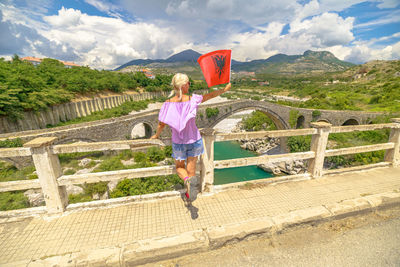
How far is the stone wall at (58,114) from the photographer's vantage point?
1953 centimetres

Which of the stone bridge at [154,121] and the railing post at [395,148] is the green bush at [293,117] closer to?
the stone bridge at [154,121]

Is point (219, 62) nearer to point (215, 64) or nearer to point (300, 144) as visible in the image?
point (215, 64)

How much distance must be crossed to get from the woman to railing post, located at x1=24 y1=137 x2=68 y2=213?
151cm

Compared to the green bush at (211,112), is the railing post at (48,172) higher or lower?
higher

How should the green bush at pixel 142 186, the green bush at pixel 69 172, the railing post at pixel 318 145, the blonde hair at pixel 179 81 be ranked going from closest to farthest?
the blonde hair at pixel 179 81, the railing post at pixel 318 145, the green bush at pixel 142 186, the green bush at pixel 69 172

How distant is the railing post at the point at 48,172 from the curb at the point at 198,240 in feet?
2.74

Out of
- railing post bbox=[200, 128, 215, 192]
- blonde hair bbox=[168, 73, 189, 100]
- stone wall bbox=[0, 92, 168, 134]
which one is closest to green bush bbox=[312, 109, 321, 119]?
railing post bbox=[200, 128, 215, 192]

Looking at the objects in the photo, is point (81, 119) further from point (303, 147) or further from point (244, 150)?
point (303, 147)

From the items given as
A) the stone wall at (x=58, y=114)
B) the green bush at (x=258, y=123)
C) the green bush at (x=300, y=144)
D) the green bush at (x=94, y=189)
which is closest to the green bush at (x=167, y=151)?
the green bush at (x=94, y=189)

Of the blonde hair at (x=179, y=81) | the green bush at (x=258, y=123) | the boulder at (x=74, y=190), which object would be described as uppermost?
the blonde hair at (x=179, y=81)

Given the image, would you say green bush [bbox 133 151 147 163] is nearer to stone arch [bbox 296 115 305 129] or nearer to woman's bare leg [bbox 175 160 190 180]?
woman's bare leg [bbox 175 160 190 180]

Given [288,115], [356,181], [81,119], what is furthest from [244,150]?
[81,119]

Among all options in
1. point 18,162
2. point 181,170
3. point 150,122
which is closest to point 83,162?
point 18,162

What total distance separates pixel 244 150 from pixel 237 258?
2197 centimetres
